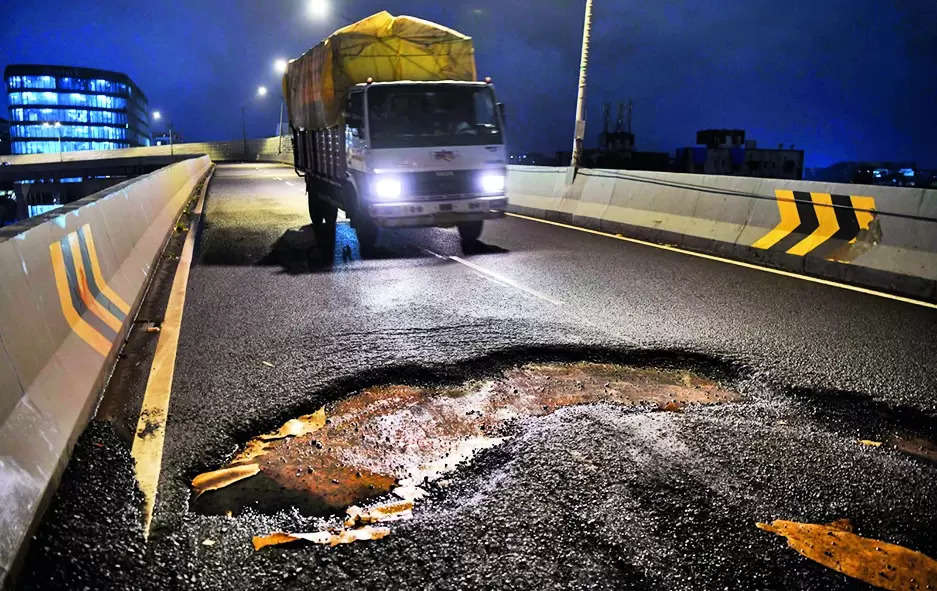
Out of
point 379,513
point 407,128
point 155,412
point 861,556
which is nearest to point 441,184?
point 407,128

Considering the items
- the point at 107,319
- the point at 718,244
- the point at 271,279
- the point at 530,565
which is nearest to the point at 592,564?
the point at 530,565

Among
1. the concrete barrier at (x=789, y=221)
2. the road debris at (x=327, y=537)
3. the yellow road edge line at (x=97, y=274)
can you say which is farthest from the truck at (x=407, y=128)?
the road debris at (x=327, y=537)

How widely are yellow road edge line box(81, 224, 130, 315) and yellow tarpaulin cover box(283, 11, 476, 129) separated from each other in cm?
671

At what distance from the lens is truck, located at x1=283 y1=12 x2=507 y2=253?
34.0ft

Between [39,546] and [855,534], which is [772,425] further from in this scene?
[39,546]

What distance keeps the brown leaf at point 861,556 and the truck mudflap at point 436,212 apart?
8070 millimetres

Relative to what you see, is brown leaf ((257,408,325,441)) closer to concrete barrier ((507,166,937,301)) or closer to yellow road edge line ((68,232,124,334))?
yellow road edge line ((68,232,124,334))

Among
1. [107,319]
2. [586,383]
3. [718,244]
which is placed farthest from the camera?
[718,244]

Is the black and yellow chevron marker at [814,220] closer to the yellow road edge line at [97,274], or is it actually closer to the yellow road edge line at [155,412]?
the yellow road edge line at [155,412]

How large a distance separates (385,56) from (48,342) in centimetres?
923

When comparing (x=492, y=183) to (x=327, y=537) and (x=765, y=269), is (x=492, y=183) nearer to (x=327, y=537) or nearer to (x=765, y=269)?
(x=765, y=269)

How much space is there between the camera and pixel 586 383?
15.2 ft

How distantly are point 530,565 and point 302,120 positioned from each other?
45.2 ft

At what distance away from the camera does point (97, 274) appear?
5426 mm
